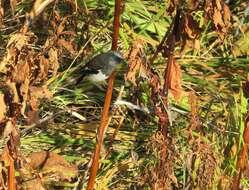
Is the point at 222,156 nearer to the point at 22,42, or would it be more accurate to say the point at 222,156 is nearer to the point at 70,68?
the point at 70,68

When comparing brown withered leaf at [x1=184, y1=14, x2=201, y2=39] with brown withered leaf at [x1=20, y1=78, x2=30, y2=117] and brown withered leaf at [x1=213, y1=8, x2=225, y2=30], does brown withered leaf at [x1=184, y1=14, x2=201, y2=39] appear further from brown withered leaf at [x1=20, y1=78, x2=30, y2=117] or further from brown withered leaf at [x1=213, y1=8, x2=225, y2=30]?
brown withered leaf at [x1=20, y1=78, x2=30, y2=117]

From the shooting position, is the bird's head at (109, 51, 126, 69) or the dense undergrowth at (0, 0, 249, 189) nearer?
the dense undergrowth at (0, 0, 249, 189)

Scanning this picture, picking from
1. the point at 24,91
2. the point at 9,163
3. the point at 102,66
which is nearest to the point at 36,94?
the point at 24,91

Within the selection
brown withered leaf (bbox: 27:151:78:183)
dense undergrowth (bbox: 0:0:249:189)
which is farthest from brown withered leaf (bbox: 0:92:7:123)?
brown withered leaf (bbox: 27:151:78:183)

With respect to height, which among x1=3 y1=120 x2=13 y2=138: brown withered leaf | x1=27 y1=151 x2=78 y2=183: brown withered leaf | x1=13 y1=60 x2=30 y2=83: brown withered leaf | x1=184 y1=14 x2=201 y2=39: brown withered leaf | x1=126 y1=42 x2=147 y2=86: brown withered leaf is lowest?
x1=27 y1=151 x2=78 y2=183: brown withered leaf

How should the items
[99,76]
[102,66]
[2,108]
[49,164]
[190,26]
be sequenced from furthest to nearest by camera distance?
[99,76]
[102,66]
[190,26]
[49,164]
[2,108]

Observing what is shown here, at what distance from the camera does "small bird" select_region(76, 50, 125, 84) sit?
1.95 m

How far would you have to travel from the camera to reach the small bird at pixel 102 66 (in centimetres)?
195

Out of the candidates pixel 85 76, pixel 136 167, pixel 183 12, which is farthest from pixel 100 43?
pixel 183 12

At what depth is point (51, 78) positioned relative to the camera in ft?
8.95

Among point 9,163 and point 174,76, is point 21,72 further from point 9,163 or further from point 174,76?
point 174,76

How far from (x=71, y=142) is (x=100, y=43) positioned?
30.9 inches

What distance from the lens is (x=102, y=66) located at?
223 cm

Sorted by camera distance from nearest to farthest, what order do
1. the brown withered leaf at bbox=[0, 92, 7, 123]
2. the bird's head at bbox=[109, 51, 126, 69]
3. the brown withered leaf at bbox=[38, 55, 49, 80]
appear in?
the brown withered leaf at bbox=[0, 92, 7, 123]
the brown withered leaf at bbox=[38, 55, 49, 80]
the bird's head at bbox=[109, 51, 126, 69]
